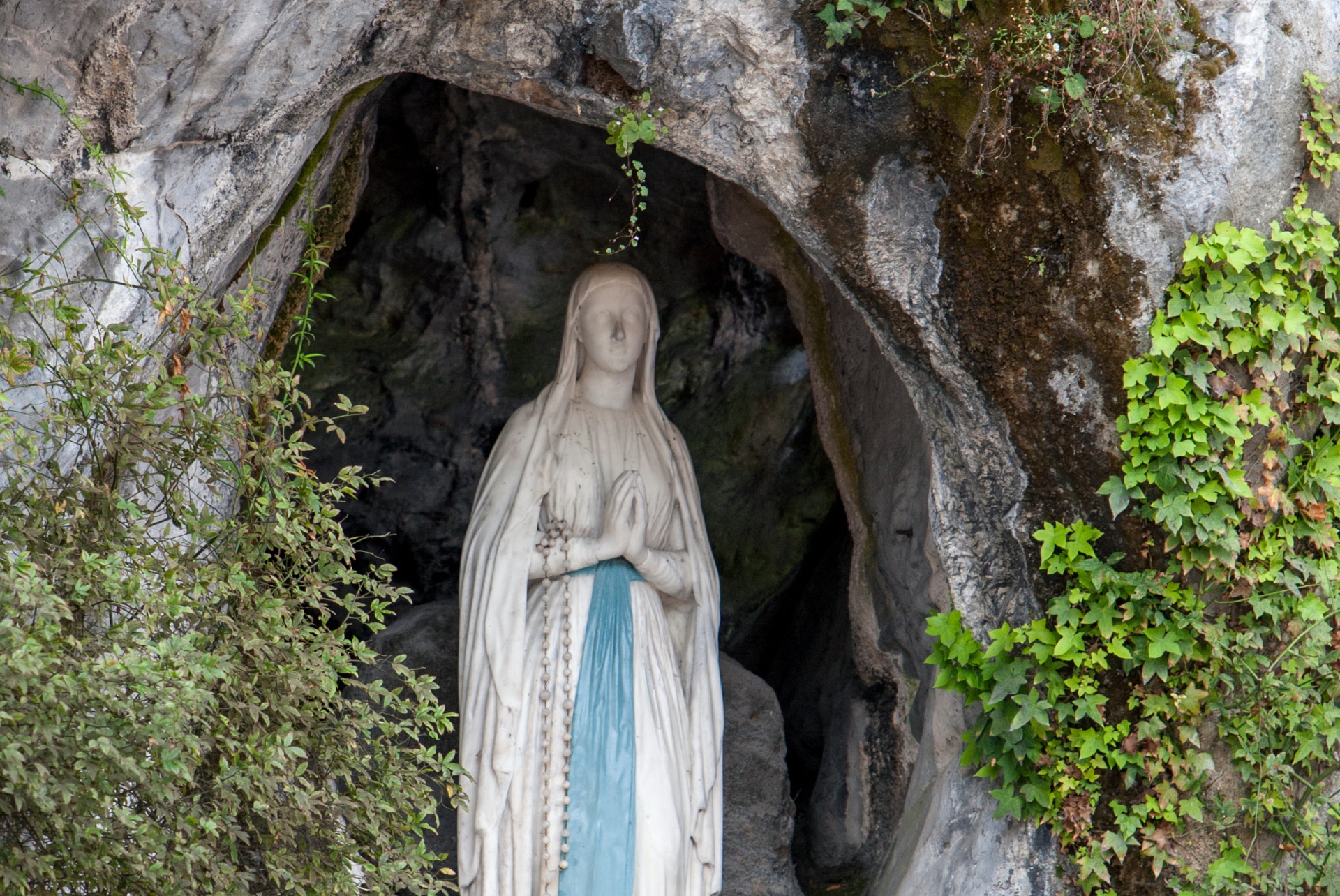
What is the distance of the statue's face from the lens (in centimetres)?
408

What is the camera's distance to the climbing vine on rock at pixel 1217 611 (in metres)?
3.27

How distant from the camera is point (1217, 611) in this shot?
134 inches

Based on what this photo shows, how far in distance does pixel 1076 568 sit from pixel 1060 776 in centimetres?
52

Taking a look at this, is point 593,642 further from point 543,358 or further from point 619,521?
point 543,358

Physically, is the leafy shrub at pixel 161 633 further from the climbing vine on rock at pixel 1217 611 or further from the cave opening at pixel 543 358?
the cave opening at pixel 543 358

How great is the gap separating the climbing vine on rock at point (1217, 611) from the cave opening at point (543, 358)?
137cm

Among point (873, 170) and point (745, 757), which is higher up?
point (873, 170)

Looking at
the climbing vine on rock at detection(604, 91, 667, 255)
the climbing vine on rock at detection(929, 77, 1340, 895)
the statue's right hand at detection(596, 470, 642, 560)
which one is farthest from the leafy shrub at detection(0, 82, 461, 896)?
the climbing vine on rock at detection(929, 77, 1340, 895)

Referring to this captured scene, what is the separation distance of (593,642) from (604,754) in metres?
0.30

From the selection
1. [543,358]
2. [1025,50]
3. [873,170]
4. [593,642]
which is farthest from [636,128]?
[543,358]

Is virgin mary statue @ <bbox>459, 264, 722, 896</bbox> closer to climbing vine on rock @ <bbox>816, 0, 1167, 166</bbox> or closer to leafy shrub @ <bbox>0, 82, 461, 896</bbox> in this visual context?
leafy shrub @ <bbox>0, 82, 461, 896</bbox>

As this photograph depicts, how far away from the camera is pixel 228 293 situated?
2.88 meters

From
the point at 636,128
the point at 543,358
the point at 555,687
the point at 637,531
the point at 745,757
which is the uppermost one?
the point at 636,128

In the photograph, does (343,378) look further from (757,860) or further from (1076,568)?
(1076,568)
